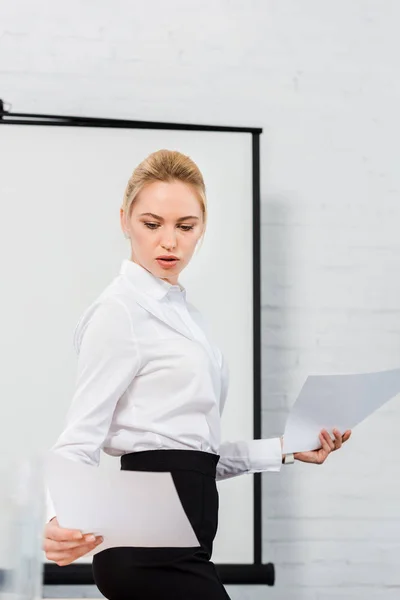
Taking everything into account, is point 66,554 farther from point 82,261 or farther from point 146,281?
point 82,261

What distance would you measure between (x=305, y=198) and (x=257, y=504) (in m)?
0.87

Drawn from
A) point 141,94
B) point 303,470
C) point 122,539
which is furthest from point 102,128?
point 122,539

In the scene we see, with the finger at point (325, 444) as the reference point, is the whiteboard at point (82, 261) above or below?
above

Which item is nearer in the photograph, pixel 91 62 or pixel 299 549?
pixel 299 549

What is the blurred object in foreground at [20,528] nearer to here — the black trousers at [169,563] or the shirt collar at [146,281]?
the black trousers at [169,563]

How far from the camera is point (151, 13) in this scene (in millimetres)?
2387

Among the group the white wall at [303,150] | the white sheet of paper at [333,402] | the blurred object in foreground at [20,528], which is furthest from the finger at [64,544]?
the white wall at [303,150]

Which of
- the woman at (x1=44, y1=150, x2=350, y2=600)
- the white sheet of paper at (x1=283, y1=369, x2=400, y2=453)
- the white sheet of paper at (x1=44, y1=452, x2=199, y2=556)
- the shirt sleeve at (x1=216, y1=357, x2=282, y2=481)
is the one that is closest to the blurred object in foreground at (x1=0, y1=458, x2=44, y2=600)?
the white sheet of paper at (x1=44, y1=452, x2=199, y2=556)

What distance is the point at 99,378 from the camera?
1.23 meters

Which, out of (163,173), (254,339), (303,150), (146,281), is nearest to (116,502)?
(146,281)

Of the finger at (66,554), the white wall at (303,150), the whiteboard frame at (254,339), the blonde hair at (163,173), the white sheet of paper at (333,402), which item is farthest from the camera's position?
the white wall at (303,150)

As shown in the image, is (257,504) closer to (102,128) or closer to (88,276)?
(88,276)

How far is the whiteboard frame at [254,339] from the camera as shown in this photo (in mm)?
2059

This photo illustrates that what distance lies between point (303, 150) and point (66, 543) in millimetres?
1641
